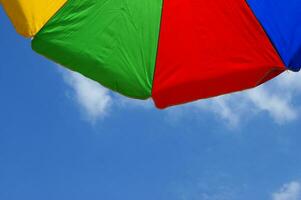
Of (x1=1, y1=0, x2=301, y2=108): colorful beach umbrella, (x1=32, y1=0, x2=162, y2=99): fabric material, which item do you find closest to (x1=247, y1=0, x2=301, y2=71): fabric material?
(x1=1, y1=0, x2=301, y2=108): colorful beach umbrella

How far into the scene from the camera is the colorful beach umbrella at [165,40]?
15.8 feet

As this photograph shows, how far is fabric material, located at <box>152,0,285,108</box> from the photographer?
4.80 m

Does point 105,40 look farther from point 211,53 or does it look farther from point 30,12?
point 211,53

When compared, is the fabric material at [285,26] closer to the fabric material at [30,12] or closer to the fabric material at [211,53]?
the fabric material at [211,53]

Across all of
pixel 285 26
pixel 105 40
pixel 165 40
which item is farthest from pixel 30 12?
pixel 285 26

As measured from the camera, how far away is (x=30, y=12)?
4.96 m

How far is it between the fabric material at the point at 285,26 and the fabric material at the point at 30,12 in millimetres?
1711

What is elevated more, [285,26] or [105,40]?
[105,40]

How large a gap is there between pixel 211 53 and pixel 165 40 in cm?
43

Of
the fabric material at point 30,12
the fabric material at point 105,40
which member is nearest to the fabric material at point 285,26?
the fabric material at point 105,40

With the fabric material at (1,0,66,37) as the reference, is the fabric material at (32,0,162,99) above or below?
below

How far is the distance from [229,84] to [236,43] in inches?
14.0

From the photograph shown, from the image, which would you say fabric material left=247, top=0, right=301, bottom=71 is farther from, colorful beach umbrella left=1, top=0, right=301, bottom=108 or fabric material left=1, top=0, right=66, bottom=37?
fabric material left=1, top=0, right=66, bottom=37

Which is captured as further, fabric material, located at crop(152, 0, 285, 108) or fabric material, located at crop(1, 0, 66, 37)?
fabric material, located at crop(1, 0, 66, 37)
